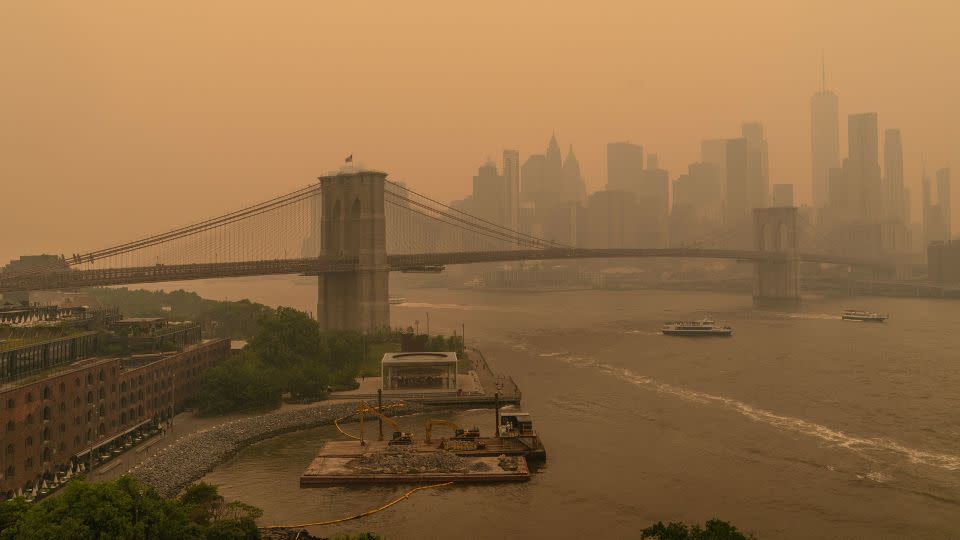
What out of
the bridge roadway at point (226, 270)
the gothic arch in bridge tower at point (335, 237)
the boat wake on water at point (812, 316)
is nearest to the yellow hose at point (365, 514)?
the bridge roadway at point (226, 270)

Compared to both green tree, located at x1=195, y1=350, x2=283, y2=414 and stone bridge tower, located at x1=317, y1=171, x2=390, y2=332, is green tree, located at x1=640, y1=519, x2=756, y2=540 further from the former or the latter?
stone bridge tower, located at x1=317, y1=171, x2=390, y2=332

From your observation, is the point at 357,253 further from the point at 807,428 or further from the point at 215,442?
the point at 807,428

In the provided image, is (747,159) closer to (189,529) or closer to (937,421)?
(937,421)

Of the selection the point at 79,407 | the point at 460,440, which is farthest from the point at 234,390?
the point at 460,440

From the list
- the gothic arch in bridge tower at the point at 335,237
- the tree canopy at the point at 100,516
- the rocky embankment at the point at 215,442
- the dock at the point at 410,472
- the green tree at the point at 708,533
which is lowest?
the dock at the point at 410,472

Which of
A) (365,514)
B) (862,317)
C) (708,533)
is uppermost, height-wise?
(862,317)

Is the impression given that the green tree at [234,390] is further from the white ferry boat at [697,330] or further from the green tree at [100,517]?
the white ferry boat at [697,330]

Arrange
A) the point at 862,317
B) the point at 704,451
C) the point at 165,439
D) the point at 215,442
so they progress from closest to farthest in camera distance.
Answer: the point at 704,451 → the point at 215,442 → the point at 165,439 → the point at 862,317
